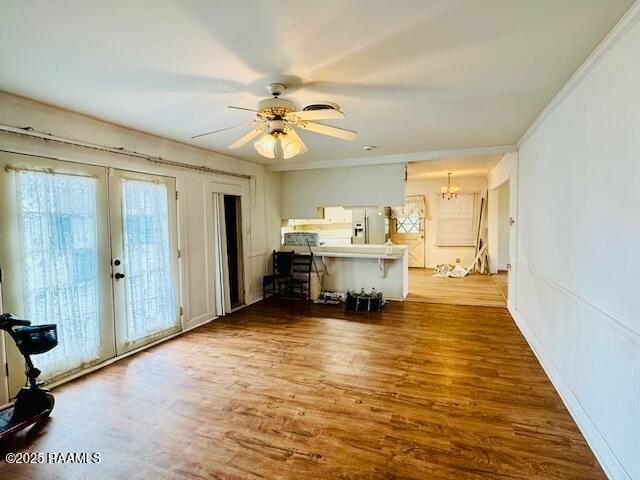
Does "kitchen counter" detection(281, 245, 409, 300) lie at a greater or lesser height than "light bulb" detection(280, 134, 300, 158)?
lesser

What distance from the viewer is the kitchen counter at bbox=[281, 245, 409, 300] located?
574 centimetres

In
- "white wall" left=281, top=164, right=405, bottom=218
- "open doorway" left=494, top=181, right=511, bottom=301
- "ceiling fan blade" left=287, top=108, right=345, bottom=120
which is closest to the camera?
"ceiling fan blade" left=287, top=108, right=345, bottom=120

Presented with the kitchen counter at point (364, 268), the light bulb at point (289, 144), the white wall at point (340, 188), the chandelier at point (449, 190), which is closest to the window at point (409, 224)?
the chandelier at point (449, 190)

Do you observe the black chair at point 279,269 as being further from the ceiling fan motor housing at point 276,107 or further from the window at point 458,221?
the window at point 458,221

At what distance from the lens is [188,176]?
14.5 feet

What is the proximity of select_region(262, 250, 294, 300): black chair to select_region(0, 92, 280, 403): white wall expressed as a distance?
188mm

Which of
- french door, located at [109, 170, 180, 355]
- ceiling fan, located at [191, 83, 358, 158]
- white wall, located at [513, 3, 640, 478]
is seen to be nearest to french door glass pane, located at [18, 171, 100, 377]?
french door, located at [109, 170, 180, 355]

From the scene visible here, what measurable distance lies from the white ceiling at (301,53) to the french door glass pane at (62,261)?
2.55 ft

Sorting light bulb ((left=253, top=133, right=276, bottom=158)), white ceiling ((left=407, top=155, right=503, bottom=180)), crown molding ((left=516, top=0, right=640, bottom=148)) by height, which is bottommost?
light bulb ((left=253, top=133, right=276, bottom=158))

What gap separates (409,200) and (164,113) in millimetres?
7240

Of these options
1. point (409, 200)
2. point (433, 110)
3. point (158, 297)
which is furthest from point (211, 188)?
point (409, 200)

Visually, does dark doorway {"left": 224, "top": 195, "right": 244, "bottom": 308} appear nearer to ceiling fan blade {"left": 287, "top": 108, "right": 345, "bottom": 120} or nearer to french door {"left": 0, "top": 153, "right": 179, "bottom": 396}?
french door {"left": 0, "top": 153, "right": 179, "bottom": 396}

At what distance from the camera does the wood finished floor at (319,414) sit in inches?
75.7

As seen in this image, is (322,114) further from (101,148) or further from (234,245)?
(234,245)
